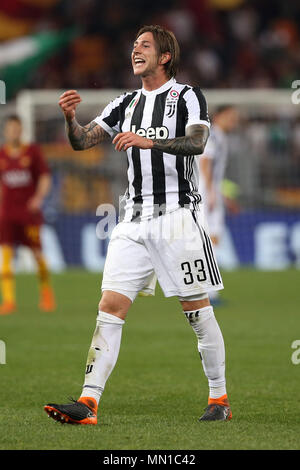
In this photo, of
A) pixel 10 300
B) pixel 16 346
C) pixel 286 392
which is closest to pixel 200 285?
pixel 286 392

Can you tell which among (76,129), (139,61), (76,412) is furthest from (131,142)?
(76,412)

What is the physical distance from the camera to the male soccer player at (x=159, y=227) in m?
6.08

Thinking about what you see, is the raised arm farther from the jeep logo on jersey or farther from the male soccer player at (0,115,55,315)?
the male soccer player at (0,115,55,315)

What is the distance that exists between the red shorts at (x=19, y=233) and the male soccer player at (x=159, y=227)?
6.73 metres

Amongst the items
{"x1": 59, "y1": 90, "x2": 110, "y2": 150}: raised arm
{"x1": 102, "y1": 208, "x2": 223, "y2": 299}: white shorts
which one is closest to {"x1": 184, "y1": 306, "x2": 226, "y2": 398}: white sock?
{"x1": 102, "y1": 208, "x2": 223, "y2": 299}: white shorts

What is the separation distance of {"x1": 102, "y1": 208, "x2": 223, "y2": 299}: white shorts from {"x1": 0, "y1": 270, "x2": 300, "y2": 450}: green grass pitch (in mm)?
785

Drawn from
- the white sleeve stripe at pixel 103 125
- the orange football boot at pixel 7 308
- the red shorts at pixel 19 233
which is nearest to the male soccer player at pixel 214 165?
the red shorts at pixel 19 233

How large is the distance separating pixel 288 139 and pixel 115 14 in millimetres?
8232

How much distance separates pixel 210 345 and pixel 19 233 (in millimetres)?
7182

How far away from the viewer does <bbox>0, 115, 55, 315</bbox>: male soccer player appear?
12773mm

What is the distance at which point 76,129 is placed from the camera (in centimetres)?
622

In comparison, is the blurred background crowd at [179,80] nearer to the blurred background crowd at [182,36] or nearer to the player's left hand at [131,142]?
the blurred background crowd at [182,36]

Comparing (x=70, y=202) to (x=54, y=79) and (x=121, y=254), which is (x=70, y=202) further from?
(x=121, y=254)

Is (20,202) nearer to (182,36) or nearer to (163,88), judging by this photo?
(163,88)
